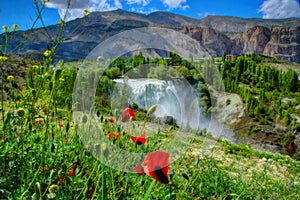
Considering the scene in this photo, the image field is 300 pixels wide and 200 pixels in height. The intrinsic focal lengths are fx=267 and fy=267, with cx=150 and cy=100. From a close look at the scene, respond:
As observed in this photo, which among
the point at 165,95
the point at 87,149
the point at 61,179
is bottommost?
the point at 61,179

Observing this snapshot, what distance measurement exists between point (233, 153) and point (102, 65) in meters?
9.05

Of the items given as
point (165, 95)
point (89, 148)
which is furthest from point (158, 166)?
point (165, 95)

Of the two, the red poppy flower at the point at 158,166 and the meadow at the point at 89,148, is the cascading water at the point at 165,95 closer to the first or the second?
the meadow at the point at 89,148

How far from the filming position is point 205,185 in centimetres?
261

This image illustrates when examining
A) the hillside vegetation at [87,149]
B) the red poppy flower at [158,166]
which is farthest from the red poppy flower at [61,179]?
the red poppy flower at [158,166]

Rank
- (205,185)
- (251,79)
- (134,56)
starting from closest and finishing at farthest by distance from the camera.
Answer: (134,56) → (205,185) → (251,79)

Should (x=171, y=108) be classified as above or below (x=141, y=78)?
below

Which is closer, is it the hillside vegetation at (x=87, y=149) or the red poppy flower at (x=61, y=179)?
the hillside vegetation at (x=87, y=149)

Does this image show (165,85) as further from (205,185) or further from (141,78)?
(205,185)

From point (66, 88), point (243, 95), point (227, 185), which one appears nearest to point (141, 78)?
point (227, 185)

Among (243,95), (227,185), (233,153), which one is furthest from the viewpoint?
(243,95)

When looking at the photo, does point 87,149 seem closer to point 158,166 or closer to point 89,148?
point 89,148

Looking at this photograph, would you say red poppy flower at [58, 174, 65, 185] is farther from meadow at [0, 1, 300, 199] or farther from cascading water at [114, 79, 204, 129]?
cascading water at [114, 79, 204, 129]

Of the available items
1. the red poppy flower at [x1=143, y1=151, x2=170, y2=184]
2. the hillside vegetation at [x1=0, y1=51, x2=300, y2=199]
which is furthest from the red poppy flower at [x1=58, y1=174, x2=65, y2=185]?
the red poppy flower at [x1=143, y1=151, x2=170, y2=184]
